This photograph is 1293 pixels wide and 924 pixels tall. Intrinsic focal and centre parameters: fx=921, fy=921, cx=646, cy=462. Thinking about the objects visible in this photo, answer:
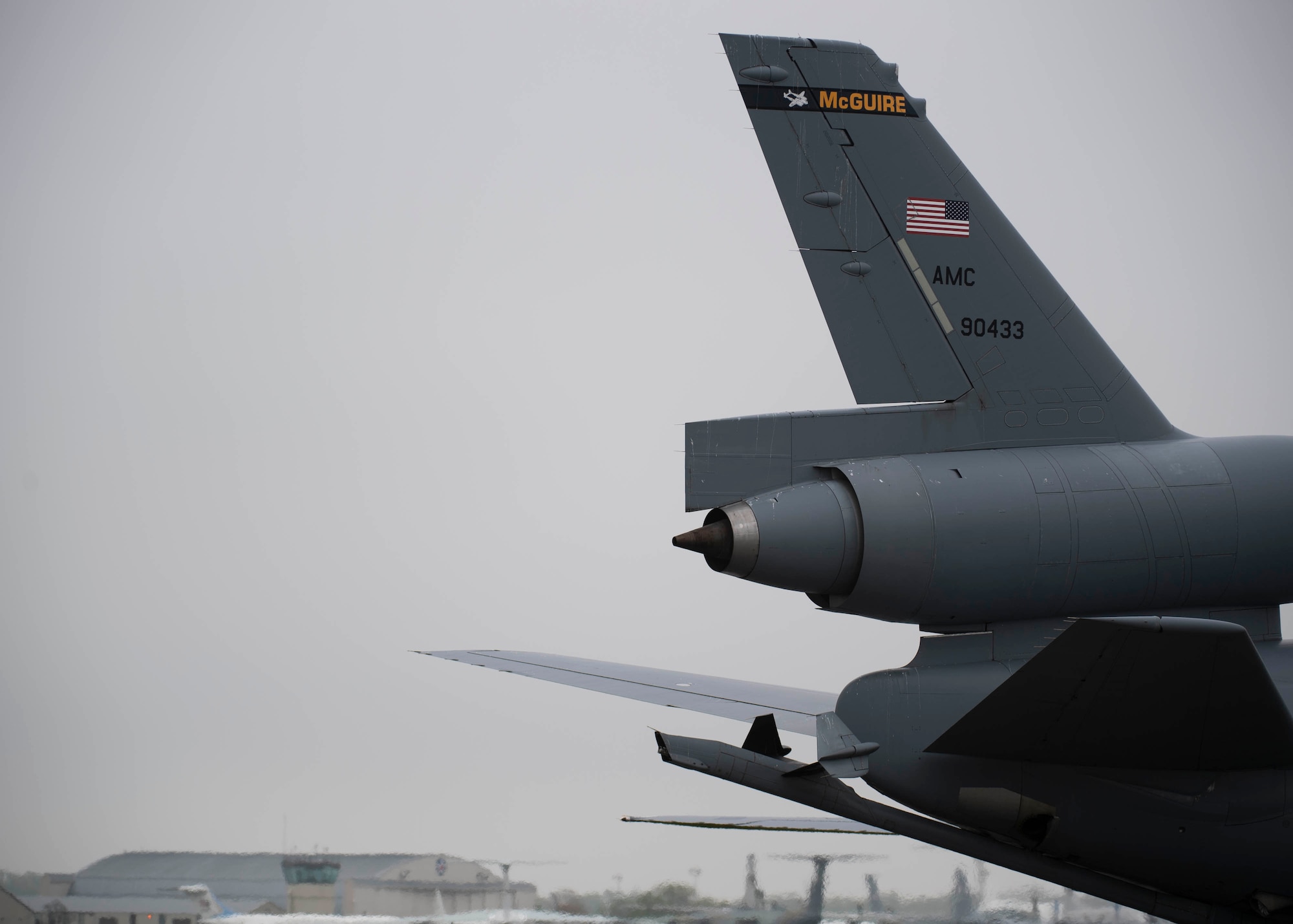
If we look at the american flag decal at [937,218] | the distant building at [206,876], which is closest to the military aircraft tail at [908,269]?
the american flag decal at [937,218]

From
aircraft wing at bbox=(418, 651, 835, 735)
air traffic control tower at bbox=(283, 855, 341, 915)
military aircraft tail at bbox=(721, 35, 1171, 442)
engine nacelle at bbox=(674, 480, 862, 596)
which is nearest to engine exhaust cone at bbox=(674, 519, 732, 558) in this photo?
engine nacelle at bbox=(674, 480, 862, 596)

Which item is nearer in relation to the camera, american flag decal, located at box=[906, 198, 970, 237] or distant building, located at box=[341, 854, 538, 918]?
american flag decal, located at box=[906, 198, 970, 237]

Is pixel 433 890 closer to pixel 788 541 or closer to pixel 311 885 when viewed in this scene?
pixel 311 885

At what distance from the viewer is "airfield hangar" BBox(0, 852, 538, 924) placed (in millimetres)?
8203

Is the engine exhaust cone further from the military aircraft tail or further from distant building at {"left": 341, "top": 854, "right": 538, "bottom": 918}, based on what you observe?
distant building at {"left": 341, "top": 854, "right": 538, "bottom": 918}

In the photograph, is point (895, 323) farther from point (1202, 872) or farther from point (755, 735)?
point (1202, 872)

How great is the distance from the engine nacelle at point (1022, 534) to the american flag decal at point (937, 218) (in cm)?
107

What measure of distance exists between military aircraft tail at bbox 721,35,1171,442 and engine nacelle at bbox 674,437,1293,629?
30 centimetres

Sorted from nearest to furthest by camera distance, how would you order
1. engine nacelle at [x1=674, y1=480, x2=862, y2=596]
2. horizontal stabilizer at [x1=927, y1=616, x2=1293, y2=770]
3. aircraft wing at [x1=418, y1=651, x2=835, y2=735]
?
1. horizontal stabilizer at [x1=927, y1=616, x2=1293, y2=770]
2. engine nacelle at [x1=674, y1=480, x2=862, y2=596]
3. aircraft wing at [x1=418, y1=651, x2=835, y2=735]

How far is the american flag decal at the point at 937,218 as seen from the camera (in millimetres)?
4406

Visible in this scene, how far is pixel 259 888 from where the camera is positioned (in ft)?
27.7

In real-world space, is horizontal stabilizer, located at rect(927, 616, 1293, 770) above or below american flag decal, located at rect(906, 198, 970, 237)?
below

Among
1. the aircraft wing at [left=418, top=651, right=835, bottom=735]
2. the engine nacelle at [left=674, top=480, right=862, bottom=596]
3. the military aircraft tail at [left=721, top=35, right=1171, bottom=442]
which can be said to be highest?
the military aircraft tail at [left=721, top=35, right=1171, bottom=442]

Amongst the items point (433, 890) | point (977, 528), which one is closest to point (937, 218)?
point (977, 528)
